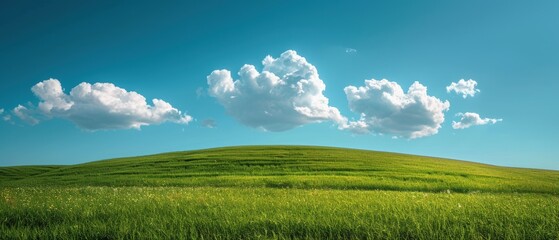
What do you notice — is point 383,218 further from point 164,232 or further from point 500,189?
point 500,189

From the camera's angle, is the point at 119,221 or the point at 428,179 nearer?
the point at 119,221

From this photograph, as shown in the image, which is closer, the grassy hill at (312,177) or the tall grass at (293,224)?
the tall grass at (293,224)

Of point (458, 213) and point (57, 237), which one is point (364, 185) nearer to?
point (458, 213)

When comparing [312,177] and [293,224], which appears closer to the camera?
[293,224]

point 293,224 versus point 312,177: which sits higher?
point 293,224

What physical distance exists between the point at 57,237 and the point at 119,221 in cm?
127

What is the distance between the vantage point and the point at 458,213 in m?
7.97

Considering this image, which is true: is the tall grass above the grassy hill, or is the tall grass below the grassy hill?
above

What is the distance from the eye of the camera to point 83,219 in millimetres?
8406

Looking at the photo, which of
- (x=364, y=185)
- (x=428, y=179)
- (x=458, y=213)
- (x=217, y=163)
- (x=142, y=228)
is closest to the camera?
(x=142, y=228)

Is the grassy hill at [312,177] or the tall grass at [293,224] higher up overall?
the tall grass at [293,224]

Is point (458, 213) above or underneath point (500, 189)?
above

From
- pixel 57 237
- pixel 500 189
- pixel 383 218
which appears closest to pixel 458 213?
pixel 383 218

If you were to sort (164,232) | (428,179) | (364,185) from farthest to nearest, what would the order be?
1. (428,179)
2. (364,185)
3. (164,232)
